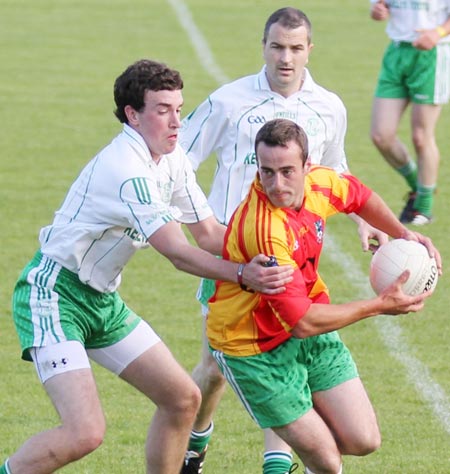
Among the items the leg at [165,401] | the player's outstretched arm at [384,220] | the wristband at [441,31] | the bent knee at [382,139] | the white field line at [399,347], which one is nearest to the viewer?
the leg at [165,401]

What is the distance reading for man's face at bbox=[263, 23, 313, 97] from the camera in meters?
7.34

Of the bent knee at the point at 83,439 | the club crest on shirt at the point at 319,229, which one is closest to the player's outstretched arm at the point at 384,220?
the club crest on shirt at the point at 319,229

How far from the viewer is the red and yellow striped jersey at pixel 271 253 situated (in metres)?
5.96

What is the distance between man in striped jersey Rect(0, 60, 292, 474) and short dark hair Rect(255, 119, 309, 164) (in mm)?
A: 512

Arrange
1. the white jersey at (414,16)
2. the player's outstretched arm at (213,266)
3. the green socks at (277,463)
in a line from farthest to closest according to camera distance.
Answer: the white jersey at (414,16) → the green socks at (277,463) → the player's outstretched arm at (213,266)

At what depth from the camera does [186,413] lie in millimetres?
6512

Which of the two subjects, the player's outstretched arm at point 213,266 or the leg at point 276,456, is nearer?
the player's outstretched arm at point 213,266

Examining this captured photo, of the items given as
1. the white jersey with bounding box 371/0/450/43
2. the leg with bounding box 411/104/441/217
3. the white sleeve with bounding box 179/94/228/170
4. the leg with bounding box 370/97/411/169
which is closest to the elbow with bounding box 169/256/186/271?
the white sleeve with bounding box 179/94/228/170

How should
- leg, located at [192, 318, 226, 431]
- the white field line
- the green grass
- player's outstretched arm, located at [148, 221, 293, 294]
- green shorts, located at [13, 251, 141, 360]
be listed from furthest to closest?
the white field line, the green grass, leg, located at [192, 318, 226, 431], green shorts, located at [13, 251, 141, 360], player's outstretched arm, located at [148, 221, 293, 294]

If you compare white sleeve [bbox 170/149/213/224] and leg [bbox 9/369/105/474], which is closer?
leg [bbox 9/369/105/474]

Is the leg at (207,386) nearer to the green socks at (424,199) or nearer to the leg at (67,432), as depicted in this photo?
the leg at (67,432)

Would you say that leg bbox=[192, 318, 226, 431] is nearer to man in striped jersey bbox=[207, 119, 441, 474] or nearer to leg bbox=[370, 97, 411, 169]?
man in striped jersey bbox=[207, 119, 441, 474]

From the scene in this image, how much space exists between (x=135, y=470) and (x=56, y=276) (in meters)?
1.39

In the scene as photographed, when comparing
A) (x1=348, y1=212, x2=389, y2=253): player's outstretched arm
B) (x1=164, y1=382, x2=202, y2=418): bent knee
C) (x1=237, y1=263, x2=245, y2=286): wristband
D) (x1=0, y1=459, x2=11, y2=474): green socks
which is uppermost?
(x1=237, y1=263, x2=245, y2=286): wristband
